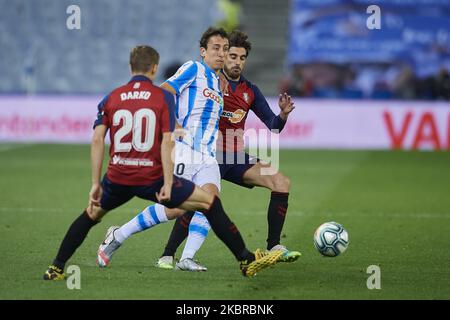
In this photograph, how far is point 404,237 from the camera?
10109 mm

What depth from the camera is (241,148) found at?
28.9 feet

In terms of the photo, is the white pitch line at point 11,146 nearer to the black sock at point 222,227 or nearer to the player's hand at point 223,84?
the player's hand at point 223,84

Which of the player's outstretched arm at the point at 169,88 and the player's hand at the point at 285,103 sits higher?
the player's outstretched arm at the point at 169,88

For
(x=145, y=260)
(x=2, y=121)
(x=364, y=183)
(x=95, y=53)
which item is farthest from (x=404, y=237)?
(x=95, y=53)

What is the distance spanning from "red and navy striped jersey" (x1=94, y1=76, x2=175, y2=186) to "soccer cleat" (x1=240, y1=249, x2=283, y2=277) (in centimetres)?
105

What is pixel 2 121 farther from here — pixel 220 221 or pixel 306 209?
pixel 220 221

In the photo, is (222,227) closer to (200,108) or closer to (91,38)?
(200,108)

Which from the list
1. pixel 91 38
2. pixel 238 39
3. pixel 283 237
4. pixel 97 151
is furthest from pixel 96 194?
pixel 91 38

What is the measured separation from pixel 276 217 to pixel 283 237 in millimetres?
1516

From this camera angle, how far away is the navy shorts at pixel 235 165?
8633mm

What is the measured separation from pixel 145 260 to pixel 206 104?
154 centimetres

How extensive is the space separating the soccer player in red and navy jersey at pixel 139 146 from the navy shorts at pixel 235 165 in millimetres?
1376

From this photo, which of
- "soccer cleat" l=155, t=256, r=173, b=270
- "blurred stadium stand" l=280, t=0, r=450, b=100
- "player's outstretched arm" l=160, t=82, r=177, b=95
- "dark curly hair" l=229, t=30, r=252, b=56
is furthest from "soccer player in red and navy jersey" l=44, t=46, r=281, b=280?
"blurred stadium stand" l=280, t=0, r=450, b=100

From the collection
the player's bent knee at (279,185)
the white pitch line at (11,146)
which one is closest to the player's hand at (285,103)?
the player's bent knee at (279,185)
